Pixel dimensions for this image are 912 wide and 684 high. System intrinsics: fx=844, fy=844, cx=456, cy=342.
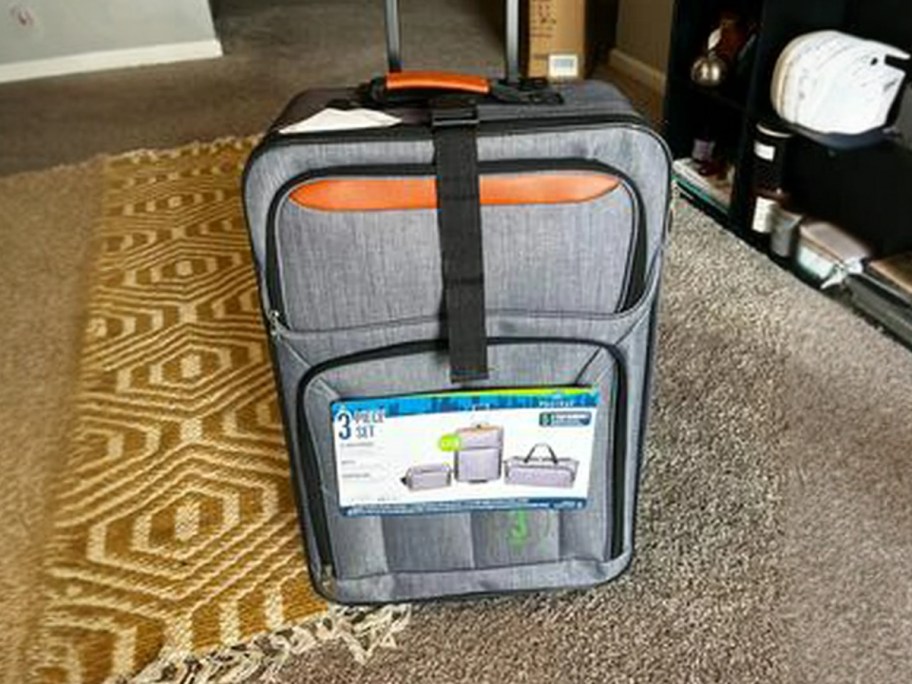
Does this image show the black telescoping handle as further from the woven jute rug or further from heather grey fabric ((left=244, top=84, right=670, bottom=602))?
the woven jute rug

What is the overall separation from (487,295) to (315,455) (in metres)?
0.26

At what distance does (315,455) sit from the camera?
2.91 feet

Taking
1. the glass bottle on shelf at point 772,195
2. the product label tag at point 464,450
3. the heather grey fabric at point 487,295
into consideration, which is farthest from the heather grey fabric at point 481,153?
the glass bottle on shelf at point 772,195

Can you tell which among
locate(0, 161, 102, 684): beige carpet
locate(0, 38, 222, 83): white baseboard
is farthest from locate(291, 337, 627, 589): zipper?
locate(0, 38, 222, 83): white baseboard

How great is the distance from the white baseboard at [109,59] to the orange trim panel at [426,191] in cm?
247

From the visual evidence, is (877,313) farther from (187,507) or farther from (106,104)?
(106,104)

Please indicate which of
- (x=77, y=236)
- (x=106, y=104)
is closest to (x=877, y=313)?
(x=77, y=236)

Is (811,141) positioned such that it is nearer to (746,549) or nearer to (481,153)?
(746,549)

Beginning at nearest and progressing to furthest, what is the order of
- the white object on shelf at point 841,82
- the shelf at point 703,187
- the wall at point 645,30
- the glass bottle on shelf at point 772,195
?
1. the white object on shelf at point 841,82
2. the glass bottle on shelf at point 772,195
3. the shelf at point 703,187
4. the wall at point 645,30

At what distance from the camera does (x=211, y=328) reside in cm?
150

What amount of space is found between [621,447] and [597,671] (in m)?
0.25

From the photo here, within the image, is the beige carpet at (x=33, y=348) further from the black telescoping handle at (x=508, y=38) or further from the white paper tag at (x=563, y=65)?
the white paper tag at (x=563, y=65)

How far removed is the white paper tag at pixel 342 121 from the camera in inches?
30.5

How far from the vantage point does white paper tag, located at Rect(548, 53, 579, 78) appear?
251cm
